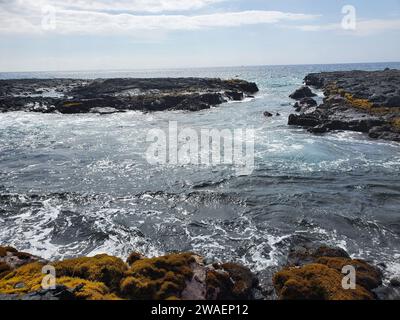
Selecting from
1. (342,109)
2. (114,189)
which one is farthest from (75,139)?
(342,109)

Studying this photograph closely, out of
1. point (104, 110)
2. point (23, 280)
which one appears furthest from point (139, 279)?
point (104, 110)

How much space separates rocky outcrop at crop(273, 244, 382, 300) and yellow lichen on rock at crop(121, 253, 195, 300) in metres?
3.84

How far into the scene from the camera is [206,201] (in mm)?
24797

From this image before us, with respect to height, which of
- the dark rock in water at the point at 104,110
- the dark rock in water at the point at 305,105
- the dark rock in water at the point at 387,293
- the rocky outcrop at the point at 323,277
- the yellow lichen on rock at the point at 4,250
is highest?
the dark rock in water at the point at 305,105

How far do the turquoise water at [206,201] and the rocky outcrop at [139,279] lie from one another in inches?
104

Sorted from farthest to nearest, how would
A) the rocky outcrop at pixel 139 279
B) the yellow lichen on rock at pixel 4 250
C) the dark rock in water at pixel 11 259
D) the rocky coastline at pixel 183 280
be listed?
the yellow lichen on rock at pixel 4 250, the dark rock in water at pixel 11 259, the rocky coastline at pixel 183 280, the rocky outcrop at pixel 139 279

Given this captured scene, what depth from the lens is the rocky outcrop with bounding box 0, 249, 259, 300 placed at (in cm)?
1283

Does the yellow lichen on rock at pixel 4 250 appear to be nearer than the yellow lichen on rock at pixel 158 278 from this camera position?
No

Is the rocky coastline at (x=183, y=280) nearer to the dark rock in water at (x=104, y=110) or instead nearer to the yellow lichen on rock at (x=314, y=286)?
the yellow lichen on rock at (x=314, y=286)

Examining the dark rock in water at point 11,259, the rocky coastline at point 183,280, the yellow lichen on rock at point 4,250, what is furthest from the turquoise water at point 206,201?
the rocky coastline at point 183,280

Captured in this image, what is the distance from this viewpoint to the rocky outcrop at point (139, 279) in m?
12.8

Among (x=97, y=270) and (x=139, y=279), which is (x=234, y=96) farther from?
(x=139, y=279)
